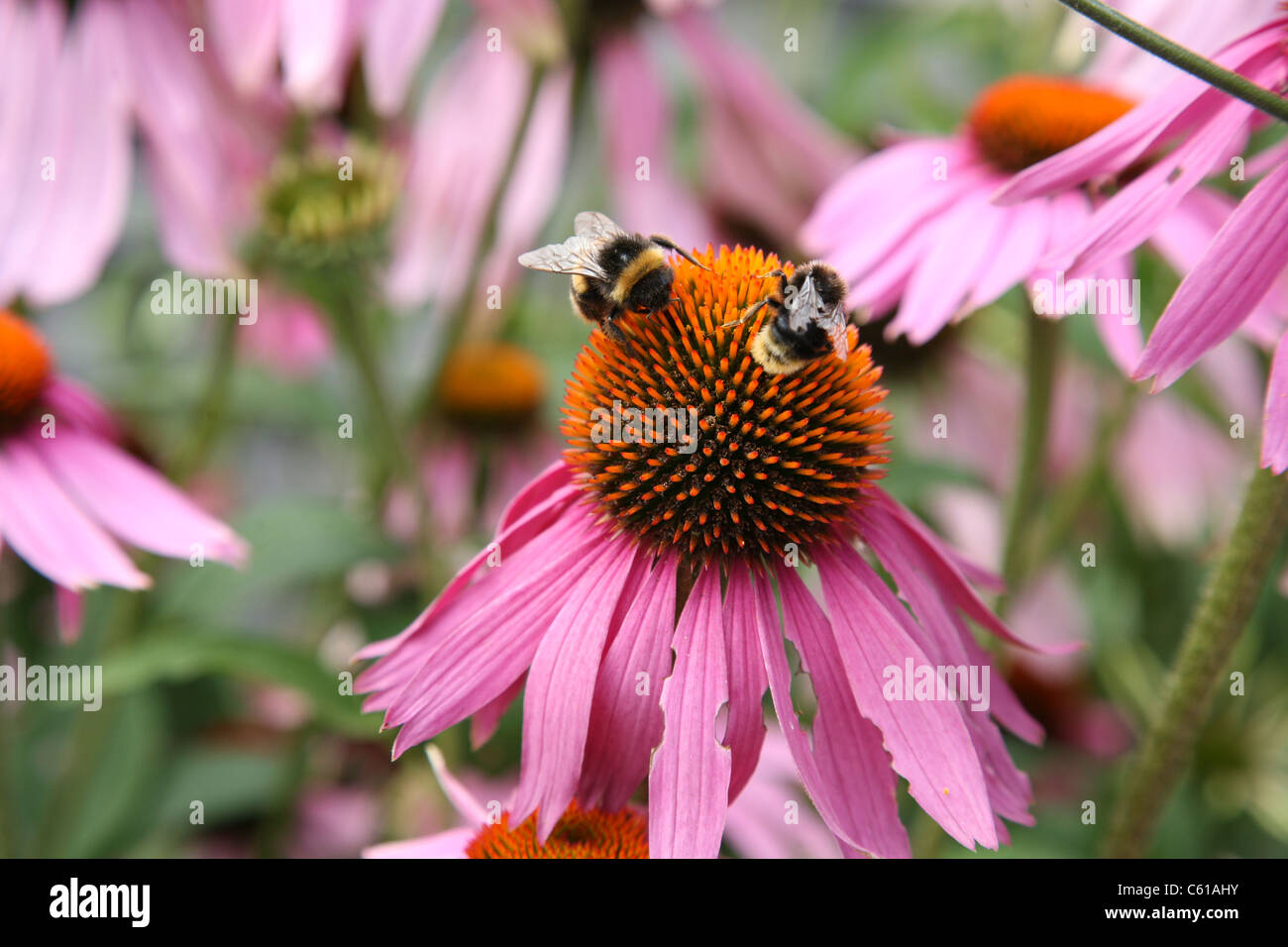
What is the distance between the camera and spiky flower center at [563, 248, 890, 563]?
19.2 inches

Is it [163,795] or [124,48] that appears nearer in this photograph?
[124,48]

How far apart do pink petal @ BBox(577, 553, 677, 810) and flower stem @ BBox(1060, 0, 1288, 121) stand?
26cm

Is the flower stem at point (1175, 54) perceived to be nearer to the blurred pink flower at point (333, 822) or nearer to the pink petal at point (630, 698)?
the pink petal at point (630, 698)

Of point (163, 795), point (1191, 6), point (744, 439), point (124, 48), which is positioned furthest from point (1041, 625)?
point (124, 48)

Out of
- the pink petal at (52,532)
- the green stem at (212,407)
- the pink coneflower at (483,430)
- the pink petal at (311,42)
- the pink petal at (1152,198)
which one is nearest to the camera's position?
the pink petal at (1152,198)

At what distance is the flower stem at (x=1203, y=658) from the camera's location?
20.2 inches

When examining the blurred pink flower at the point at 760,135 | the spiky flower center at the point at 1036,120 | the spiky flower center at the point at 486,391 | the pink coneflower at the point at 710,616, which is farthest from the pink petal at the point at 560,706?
the spiky flower center at the point at 486,391

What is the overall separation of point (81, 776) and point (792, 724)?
2.01 ft

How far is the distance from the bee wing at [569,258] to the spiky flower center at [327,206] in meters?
0.30

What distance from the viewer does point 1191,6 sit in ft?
2.31

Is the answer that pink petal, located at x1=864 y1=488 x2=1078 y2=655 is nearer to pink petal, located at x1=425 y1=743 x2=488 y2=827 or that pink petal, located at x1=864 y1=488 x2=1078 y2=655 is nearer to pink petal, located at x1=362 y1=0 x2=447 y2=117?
pink petal, located at x1=425 y1=743 x2=488 y2=827

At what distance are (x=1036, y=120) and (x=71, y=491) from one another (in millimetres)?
585

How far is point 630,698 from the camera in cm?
47
